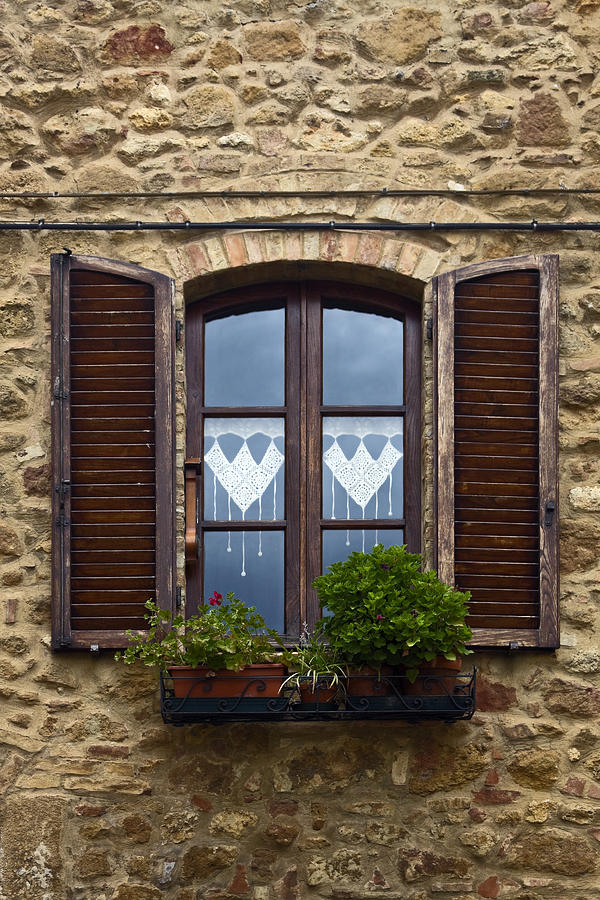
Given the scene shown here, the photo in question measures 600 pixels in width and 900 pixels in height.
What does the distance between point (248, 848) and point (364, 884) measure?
45cm

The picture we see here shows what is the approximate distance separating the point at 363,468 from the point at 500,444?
56 centimetres

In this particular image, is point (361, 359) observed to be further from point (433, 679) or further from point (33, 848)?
point (33, 848)

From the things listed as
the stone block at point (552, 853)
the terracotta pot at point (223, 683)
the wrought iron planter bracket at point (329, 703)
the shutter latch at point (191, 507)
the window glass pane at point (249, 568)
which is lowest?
the stone block at point (552, 853)

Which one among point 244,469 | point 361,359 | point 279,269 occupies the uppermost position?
point 279,269

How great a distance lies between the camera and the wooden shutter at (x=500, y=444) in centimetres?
415

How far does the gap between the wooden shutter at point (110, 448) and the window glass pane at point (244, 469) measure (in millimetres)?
273

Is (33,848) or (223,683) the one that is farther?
(33,848)

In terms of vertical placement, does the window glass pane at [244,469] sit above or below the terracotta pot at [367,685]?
above

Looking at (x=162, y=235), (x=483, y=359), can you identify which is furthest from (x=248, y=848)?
(x=162, y=235)

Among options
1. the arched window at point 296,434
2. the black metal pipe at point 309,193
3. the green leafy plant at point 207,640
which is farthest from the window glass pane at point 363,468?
the black metal pipe at point 309,193

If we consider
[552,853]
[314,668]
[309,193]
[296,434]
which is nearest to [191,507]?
[296,434]

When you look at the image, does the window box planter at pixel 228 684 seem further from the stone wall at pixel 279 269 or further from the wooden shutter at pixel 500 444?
the wooden shutter at pixel 500 444

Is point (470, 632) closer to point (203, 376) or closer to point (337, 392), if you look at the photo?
point (337, 392)

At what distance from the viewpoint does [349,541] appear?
441 centimetres
